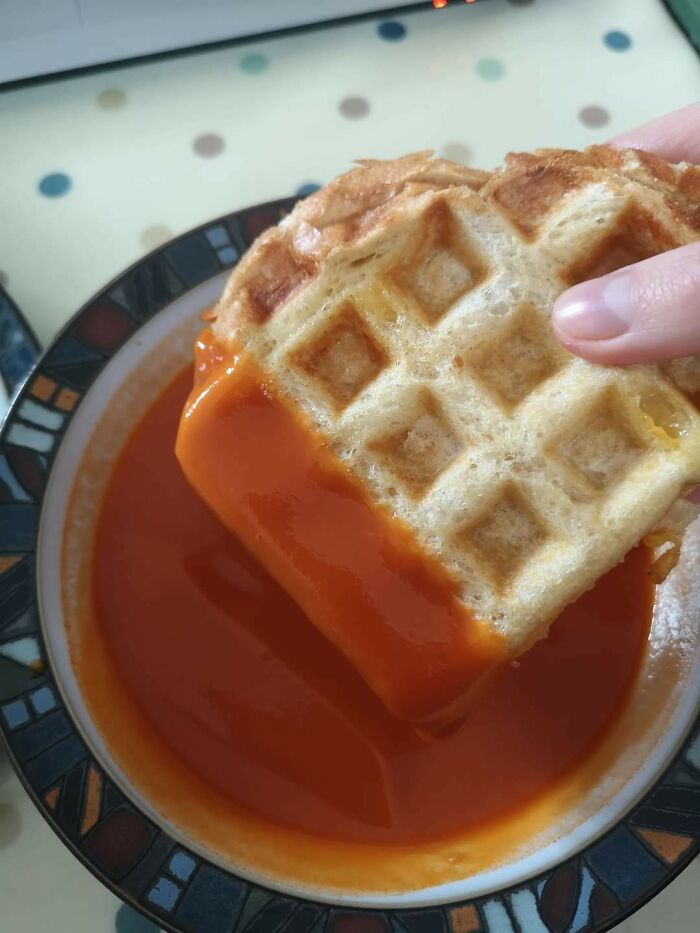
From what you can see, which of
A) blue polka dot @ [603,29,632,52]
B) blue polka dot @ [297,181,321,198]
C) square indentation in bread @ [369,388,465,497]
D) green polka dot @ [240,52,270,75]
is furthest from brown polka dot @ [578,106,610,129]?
square indentation in bread @ [369,388,465,497]

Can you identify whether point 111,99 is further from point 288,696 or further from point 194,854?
point 194,854

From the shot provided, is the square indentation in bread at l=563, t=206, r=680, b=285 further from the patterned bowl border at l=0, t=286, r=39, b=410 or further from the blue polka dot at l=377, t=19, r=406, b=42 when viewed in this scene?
the blue polka dot at l=377, t=19, r=406, b=42

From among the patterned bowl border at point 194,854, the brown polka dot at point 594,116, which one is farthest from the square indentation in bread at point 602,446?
the brown polka dot at point 594,116

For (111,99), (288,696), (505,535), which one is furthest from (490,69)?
(288,696)

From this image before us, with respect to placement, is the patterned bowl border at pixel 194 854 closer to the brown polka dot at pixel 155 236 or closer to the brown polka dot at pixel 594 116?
the brown polka dot at pixel 155 236

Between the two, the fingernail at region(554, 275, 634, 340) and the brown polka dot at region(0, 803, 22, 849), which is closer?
the fingernail at region(554, 275, 634, 340)

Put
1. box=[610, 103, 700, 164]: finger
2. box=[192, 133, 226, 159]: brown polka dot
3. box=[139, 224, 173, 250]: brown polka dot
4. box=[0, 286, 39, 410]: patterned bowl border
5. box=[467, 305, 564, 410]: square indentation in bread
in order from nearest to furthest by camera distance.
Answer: box=[467, 305, 564, 410]: square indentation in bread → box=[0, 286, 39, 410]: patterned bowl border → box=[610, 103, 700, 164]: finger → box=[139, 224, 173, 250]: brown polka dot → box=[192, 133, 226, 159]: brown polka dot

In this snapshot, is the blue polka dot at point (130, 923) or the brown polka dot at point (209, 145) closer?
the blue polka dot at point (130, 923)
